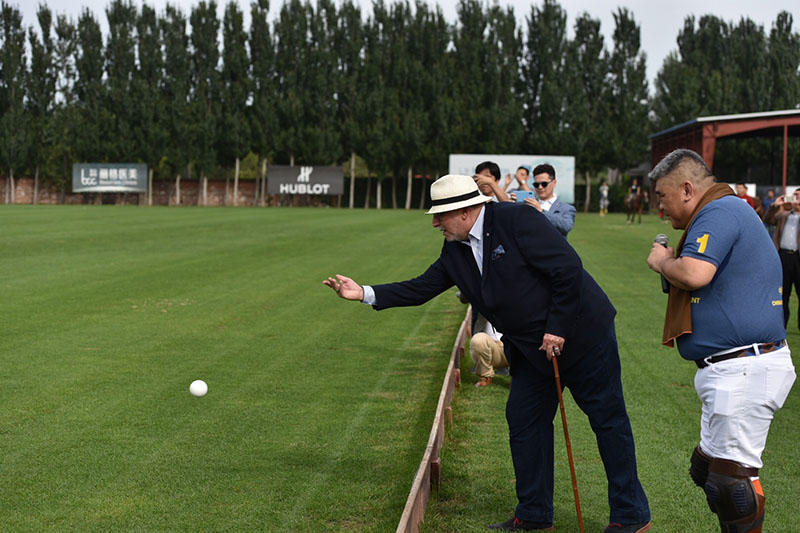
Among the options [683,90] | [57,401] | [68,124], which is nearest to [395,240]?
[57,401]

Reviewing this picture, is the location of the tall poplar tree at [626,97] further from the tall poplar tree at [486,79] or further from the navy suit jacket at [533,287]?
the navy suit jacket at [533,287]

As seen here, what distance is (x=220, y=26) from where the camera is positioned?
3103 inches

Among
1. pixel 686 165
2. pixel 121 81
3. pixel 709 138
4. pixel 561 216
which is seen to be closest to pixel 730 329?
pixel 686 165

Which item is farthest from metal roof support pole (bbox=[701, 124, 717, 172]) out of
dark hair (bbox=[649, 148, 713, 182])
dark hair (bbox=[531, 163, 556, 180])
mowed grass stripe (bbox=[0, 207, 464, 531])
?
dark hair (bbox=[649, 148, 713, 182])

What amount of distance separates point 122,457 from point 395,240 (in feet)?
81.1

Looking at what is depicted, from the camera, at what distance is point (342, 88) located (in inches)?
3004

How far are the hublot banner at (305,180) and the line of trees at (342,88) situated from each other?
1421 millimetres

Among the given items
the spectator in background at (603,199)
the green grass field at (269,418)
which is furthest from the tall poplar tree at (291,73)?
the green grass field at (269,418)

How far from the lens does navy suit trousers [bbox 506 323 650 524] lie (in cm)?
517

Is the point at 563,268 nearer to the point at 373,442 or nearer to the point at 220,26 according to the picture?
the point at 373,442

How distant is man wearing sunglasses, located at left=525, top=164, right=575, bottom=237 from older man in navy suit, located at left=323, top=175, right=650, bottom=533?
11.4ft

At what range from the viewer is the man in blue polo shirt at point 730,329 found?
4.23 m

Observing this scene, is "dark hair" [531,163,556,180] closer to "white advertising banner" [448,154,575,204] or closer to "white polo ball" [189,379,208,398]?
"white polo ball" [189,379,208,398]

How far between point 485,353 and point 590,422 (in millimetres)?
3793
